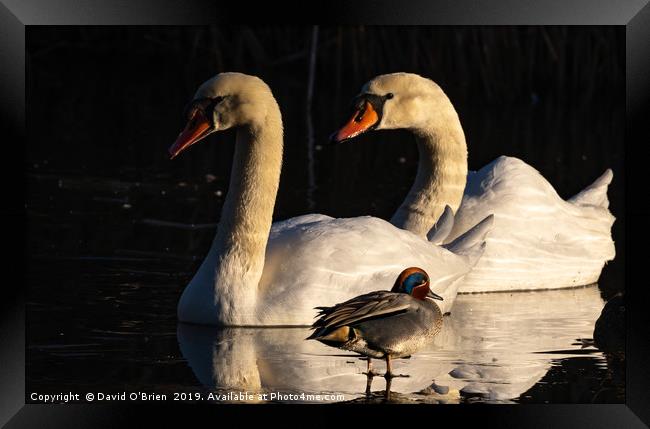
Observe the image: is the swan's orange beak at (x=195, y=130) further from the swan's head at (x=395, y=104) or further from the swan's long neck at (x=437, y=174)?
the swan's long neck at (x=437, y=174)

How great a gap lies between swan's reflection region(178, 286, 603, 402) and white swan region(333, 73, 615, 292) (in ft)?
2.75

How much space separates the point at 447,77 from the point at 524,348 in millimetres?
13908

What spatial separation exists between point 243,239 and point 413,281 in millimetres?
1742

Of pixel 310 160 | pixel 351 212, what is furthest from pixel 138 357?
pixel 310 160

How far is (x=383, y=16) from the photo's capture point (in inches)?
253

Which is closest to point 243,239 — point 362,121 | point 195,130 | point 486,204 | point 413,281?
point 195,130

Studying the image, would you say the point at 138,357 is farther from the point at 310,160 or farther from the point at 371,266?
the point at 310,160

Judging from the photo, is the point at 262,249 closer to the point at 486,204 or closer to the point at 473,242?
the point at 473,242

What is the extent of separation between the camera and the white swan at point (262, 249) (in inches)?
345

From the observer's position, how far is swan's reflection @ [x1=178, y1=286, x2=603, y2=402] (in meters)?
7.40

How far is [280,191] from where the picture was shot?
14.3 meters


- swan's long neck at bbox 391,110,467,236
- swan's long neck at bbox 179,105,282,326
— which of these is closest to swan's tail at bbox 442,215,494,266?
swan's long neck at bbox 391,110,467,236

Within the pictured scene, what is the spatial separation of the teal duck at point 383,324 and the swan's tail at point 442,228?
2.71 m

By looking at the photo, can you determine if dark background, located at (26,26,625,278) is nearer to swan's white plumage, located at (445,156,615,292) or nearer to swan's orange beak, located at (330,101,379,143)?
swan's white plumage, located at (445,156,615,292)
